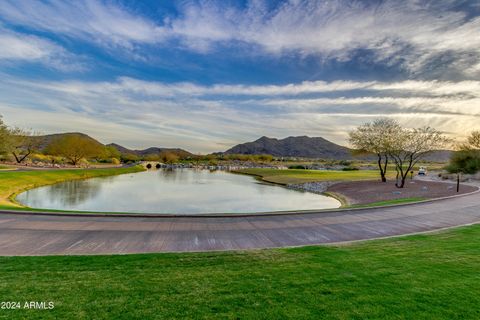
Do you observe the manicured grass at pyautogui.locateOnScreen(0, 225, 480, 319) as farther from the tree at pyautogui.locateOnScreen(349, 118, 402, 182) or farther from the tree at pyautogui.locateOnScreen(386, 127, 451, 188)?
the tree at pyautogui.locateOnScreen(349, 118, 402, 182)

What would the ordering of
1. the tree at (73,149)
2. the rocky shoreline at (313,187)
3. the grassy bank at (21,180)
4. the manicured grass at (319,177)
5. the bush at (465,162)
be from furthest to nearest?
1. the tree at (73,149)
2. the manicured grass at (319,177)
3. the bush at (465,162)
4. the rocky shoreline at (313,187)
5. the grassy bank at (21,180)

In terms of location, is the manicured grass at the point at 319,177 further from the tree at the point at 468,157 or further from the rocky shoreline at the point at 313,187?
the tree at the point at 468,157

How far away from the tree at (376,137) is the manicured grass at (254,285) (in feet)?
93.1

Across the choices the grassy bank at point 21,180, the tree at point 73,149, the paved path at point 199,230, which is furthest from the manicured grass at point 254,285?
the tree at point 73,149

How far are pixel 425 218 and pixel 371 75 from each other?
46.0 ft

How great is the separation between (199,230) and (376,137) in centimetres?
3111

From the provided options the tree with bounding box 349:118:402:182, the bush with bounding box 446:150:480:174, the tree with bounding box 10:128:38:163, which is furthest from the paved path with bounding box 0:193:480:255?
the tree with bounding box 10:128:38:163

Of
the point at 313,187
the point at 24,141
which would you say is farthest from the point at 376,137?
the point at 24,141

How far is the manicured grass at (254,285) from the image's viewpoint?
3.60 meters

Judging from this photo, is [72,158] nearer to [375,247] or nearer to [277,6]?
[277,6]

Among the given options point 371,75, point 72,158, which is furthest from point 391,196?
point 72,158

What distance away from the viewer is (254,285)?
441cm

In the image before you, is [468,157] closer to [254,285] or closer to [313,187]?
[313,187]

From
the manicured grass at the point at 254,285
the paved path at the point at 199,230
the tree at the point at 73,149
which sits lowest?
the paved path at the point at 199,230
